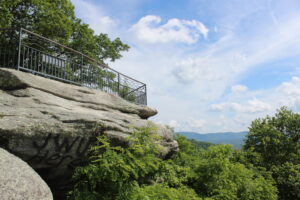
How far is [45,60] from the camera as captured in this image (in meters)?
7.56

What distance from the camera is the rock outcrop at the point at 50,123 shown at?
16.2ft

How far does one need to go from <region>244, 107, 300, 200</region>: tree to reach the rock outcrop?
39.5 feet

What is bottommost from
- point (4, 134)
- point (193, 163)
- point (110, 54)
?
point (193, 163)

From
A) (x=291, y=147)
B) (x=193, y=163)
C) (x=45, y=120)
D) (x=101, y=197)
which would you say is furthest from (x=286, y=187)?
(x=45, y=120)

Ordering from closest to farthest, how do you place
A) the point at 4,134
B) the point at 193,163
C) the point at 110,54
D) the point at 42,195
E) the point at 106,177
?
the point at 42,195 → the point at 4,134 → the point at 106,177 → the point at 193,163 → the point at 110,54

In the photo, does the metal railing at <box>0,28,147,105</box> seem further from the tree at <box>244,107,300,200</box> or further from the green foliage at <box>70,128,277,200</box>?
the tree at <box>244,107,300,200</box>

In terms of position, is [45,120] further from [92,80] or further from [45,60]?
[92,80]

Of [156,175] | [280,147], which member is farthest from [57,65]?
[280,147]

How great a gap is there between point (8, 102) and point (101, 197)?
3.25m

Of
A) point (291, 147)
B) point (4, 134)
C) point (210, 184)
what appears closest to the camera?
point (4, 134)

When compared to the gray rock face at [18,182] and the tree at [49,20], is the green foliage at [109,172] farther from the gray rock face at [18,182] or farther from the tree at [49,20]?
the tree at [49,20]

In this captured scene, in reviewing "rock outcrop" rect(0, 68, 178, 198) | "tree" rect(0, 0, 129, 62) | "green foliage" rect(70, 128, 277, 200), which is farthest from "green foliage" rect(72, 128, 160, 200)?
"tree" rect(0, 0, 129, 62)

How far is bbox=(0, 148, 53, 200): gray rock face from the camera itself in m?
3.12

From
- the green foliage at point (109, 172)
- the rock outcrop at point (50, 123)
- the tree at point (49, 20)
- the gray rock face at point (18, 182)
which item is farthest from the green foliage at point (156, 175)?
the tree at point (49, 20)
